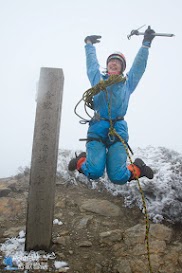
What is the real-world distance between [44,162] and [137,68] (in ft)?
8.79

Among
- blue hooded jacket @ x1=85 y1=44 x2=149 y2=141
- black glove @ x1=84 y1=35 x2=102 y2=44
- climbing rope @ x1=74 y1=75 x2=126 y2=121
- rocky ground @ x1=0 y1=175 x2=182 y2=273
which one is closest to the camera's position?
rocky ground @ x1=0 y1=175 x2=182 y2=273

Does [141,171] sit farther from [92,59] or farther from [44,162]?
[92,59]

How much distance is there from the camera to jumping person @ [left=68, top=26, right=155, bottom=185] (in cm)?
495

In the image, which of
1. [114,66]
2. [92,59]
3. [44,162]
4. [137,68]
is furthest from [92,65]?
[44,162]

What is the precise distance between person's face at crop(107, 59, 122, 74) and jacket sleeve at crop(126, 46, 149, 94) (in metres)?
0.25

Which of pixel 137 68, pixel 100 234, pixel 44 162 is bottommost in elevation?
pixel 100 234

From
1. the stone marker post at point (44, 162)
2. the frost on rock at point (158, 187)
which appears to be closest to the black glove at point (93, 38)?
the stone marker post at point (44, 162)

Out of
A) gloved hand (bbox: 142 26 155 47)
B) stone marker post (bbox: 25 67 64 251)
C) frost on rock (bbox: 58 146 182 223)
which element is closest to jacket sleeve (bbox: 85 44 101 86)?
stone marker post (bbox: 25 67 64 251)

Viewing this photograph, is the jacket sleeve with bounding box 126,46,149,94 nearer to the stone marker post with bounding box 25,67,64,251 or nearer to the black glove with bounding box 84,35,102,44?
the black glove with bounding box 84,35,102,44

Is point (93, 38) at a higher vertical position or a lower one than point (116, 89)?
higher

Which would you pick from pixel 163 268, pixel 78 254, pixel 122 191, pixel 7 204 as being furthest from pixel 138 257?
pixel 7 204

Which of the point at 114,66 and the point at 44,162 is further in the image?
the point at 114,66

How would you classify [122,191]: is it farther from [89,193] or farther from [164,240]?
[164,240]

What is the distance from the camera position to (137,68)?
5418mm
